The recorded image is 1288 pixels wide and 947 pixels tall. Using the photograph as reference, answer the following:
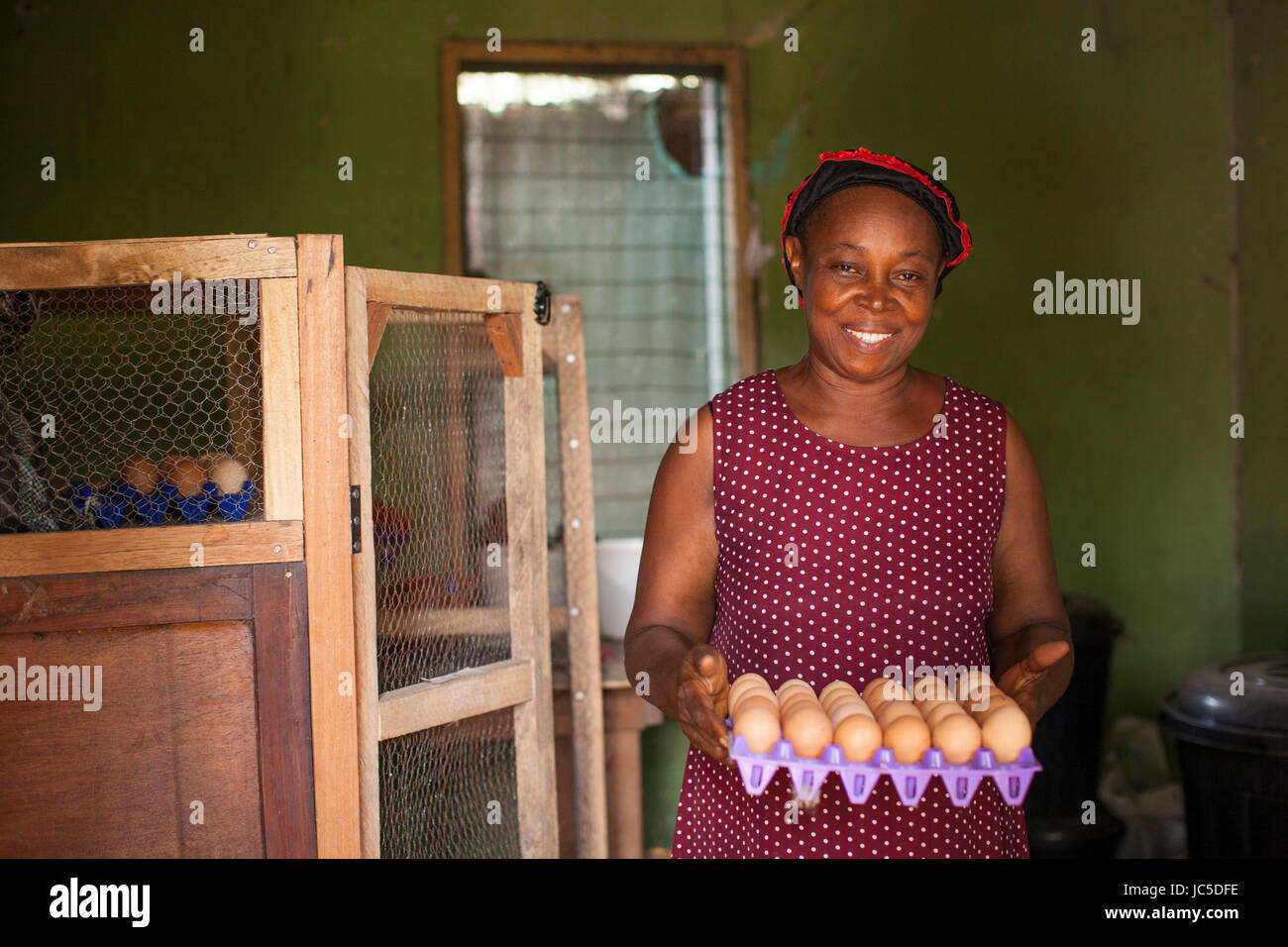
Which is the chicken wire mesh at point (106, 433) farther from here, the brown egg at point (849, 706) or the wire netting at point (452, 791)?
the brown egg at point (849, 706)

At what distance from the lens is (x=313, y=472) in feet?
6.52

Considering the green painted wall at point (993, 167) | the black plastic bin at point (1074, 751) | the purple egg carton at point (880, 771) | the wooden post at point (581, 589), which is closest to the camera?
the purple egg carton at point (880, 771)

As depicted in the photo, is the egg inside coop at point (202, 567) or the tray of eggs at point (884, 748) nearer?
the tray of eggs at point (884, 748)

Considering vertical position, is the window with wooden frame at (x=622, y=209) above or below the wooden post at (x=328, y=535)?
above

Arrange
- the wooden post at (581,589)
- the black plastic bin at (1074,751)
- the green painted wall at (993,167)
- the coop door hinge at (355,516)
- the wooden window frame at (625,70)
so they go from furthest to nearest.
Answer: the wooden window frame at (625,70) < the green painted wall at (993,167) < the black plastic bin at (1074,751) < the wooden post at (581,589) < the coop door hinge at (355,516)

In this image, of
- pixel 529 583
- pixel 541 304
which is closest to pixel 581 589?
pixel 529 583

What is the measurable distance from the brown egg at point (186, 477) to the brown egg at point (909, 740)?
1258mm

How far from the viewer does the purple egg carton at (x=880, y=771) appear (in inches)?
57.4

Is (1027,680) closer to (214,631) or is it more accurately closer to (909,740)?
(909,740)

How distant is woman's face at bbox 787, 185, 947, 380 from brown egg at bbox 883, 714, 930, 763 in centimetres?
54

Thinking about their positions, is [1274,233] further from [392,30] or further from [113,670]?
[113,670]

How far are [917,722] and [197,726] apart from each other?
3.95 feet

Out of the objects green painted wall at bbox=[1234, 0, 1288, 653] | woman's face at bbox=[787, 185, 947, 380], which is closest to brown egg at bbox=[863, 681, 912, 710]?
woman's face at bbox=[787, 185, 947, 380]

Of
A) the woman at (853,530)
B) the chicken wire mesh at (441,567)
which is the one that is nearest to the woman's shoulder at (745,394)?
the woman at (853,530)
